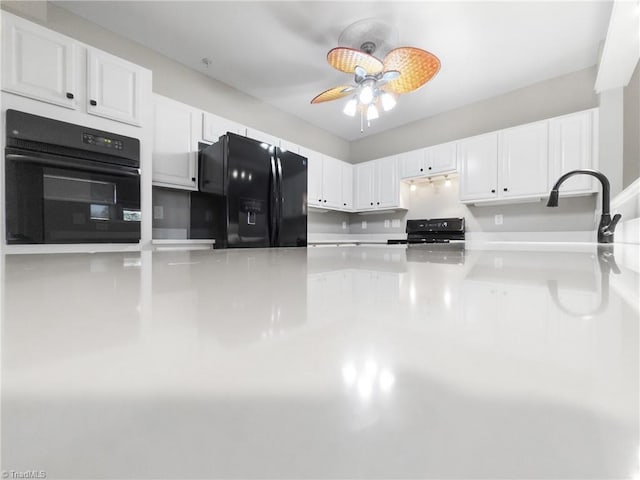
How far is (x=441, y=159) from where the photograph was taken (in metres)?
3.70

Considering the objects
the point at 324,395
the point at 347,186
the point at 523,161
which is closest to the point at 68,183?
the point at 324,395

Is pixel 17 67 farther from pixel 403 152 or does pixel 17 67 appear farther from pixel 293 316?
pixel 403 152

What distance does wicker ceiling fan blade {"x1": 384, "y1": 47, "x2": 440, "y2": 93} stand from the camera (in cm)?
199

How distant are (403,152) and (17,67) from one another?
153 inches

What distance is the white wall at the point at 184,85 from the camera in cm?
221

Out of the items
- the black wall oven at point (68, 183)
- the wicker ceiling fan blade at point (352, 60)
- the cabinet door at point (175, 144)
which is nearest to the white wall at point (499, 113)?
the wicker ceiling fan blade at point (352, 60)

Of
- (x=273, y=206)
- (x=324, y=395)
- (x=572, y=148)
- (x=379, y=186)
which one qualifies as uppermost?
(x=572, y=148)

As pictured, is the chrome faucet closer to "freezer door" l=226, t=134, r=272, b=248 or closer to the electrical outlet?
"freezer door" l=226, t=134, r=272, b=248

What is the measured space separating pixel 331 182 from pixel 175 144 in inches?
85.9

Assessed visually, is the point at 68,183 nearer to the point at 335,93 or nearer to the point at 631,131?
the point at 335,93

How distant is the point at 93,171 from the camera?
1906 mm

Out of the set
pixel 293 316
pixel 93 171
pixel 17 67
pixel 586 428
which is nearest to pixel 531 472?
pixel 586 428

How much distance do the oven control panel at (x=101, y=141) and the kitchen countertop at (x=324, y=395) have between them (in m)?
2.25

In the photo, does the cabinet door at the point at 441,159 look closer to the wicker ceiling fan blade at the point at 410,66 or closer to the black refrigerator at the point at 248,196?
the wicker ceiling fan blade at the point at 410,66
